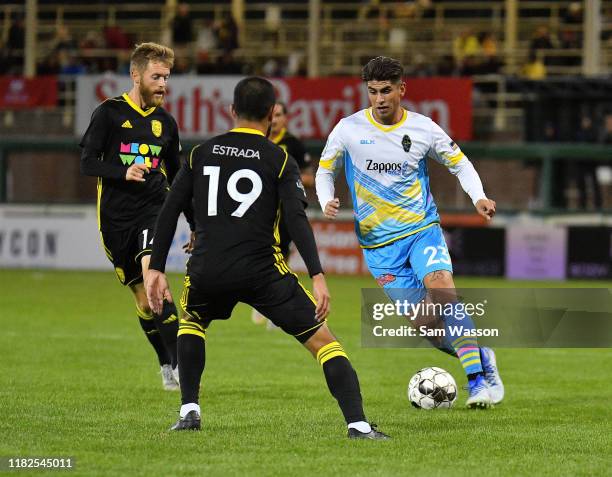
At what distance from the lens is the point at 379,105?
8.73m

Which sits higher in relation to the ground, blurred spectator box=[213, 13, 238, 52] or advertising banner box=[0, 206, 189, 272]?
blurred spectator box=[213, 13, 238, 52]

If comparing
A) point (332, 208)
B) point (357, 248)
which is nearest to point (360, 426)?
point (332, 208)

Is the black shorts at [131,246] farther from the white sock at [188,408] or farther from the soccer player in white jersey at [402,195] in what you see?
the white sock at [188,408]

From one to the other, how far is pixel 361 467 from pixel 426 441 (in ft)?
3.44

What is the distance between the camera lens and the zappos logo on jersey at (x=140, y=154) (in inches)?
374

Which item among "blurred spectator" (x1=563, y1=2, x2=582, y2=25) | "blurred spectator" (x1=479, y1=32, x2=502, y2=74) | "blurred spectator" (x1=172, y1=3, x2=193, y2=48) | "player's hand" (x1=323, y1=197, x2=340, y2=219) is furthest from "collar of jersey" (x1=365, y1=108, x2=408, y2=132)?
"blurred spectator" (x1=172, y1=3, x2=193, y2=48)

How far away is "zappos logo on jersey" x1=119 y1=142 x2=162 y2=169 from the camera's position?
9492 mm

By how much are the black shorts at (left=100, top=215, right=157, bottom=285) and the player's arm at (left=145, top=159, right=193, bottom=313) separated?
7.47 feet

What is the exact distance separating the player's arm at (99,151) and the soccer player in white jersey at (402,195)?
1.41m

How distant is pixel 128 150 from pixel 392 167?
195 centimetres

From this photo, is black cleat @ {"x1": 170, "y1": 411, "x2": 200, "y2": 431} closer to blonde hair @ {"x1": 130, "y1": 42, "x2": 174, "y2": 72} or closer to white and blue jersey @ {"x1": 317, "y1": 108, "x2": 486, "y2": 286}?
white and blue jersey @ {"x1": 317, "y1": 108, "x2": 486, "y2": 286}

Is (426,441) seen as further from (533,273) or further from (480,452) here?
(533,273)

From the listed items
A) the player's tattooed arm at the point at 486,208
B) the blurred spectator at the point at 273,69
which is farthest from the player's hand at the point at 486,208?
the blurred spectator at the point at 273,69

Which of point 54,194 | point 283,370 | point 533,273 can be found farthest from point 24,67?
point 283,370
